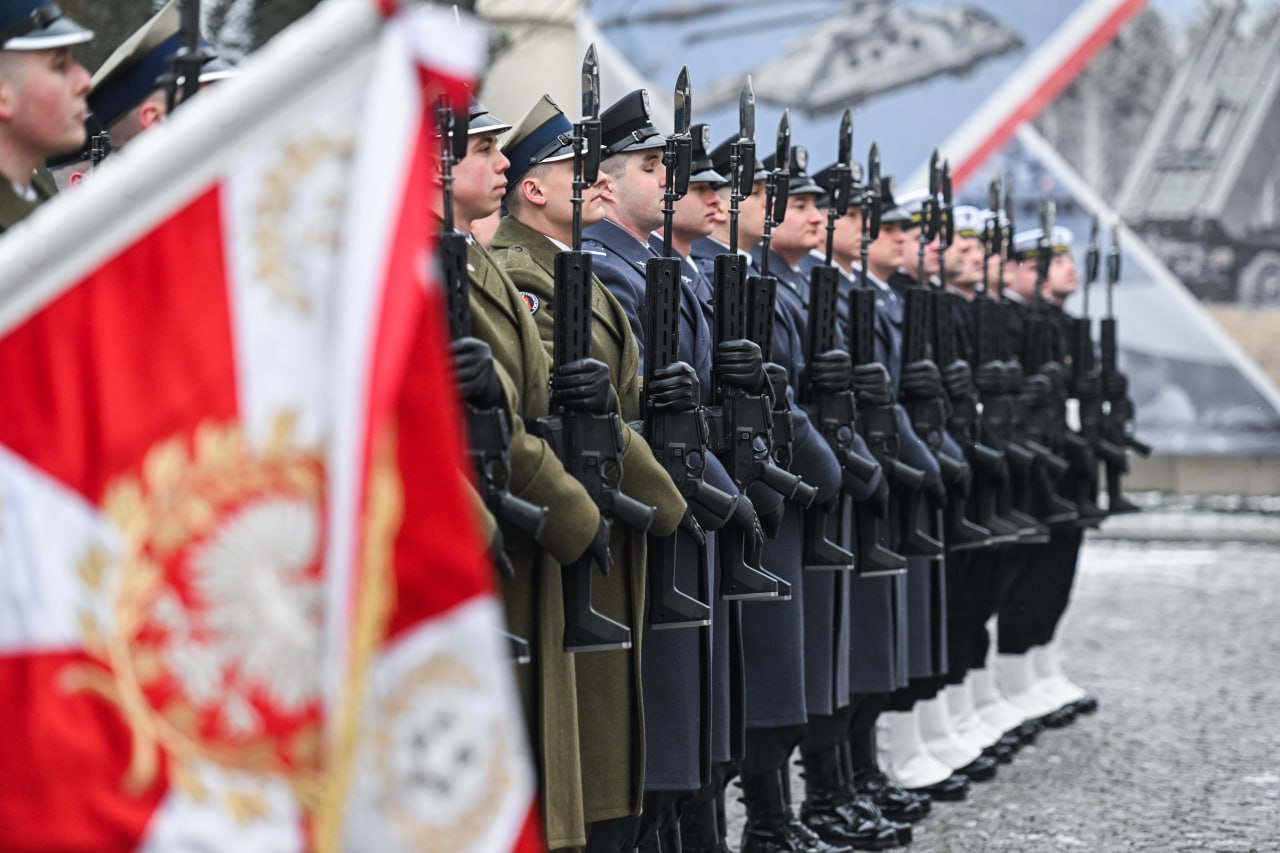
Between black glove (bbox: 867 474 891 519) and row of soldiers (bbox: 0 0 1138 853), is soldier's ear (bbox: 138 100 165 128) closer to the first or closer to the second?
row of soldiers (bbox: 0 0 1138 853)

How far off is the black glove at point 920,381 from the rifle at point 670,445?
2.26 metres

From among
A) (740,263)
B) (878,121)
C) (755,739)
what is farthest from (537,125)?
(878,121)

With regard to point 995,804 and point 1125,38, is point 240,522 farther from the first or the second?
point 1125,38

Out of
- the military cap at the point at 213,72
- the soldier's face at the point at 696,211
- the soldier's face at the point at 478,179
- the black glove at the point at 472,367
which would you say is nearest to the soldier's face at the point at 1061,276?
the soldier's face at the point at 696,211

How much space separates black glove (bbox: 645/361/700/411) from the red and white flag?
2657 mm

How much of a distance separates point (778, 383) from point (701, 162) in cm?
65

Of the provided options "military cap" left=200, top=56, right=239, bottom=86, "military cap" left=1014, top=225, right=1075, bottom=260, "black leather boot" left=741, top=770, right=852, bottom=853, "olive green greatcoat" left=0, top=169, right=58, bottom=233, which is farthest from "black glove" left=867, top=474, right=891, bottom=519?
"olive green greatcoat" left=0, top=169, right=58, bottom=233

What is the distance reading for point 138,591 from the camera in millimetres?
2270

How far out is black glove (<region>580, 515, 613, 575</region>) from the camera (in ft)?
14.4

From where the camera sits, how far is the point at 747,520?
5309 millimetres

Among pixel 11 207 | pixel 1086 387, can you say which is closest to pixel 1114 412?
pixel 1086 387

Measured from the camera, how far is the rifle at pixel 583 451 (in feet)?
14.6

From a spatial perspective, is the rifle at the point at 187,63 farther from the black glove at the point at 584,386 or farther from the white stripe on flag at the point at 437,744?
the black glove at the point at 584,386

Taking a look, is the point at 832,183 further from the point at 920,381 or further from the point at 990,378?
the point at 990,378
